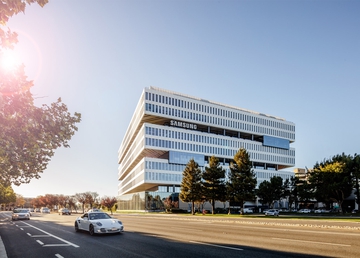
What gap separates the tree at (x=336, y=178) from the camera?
5809 centimetres

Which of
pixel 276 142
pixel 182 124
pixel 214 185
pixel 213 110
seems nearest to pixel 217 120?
pixel 213 110

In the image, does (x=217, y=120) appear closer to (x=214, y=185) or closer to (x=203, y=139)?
(x=203, y=139)

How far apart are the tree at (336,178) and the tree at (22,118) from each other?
54.6 m

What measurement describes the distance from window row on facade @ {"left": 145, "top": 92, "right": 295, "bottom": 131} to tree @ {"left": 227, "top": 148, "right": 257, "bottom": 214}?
1611 inches

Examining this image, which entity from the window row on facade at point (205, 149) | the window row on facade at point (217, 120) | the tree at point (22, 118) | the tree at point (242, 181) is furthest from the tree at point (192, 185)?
the tree at point (22, 118)

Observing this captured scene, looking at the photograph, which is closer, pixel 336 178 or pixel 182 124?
pixel 336 178

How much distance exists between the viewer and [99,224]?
1881cm

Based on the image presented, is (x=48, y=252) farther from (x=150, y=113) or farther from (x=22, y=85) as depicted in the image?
(x=150, y=113)

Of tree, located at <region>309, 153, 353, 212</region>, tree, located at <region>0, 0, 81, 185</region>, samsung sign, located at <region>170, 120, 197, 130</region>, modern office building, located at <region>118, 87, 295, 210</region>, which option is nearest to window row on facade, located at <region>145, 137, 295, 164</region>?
modern office building, located at <region>118, 87, 295, 210</region>

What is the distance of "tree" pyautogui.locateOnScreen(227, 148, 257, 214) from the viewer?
56.3 metres

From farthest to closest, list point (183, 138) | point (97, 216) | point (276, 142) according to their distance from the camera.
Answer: point (276, 142) → point (183, 138) → point (97, 216)

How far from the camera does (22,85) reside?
31.7ft

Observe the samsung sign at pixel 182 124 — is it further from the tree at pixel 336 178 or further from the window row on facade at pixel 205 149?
the tree at pixel 336 178

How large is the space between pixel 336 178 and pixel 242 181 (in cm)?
1706
